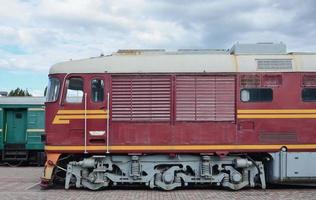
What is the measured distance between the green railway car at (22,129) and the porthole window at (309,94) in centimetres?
1500

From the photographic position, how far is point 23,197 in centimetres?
1325

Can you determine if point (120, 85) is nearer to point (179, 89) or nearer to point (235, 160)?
point (179, 89)

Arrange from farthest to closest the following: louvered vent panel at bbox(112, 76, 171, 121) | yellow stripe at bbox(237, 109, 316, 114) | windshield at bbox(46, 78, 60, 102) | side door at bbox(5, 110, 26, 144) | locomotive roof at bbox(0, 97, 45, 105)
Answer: side door at bbox(5, 110, 26, 144)
locomotive roof at bbox(0, 97, 45, 105)
windshield at bbox(46, 78, 60, 102)
louvered vent panel at bbox(112, 76, 171, 121)
yellow stripe at bbox(237, 109, 316, 114)

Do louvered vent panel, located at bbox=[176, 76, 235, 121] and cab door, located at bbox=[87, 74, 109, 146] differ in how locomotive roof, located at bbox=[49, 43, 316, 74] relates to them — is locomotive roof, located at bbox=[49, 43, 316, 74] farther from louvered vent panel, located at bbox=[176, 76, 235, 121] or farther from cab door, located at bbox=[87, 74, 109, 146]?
cab door, located at bbox=[87, 74, 109, 146]

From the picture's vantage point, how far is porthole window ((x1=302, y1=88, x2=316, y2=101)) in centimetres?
1442

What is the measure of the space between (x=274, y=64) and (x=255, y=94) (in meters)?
0.99

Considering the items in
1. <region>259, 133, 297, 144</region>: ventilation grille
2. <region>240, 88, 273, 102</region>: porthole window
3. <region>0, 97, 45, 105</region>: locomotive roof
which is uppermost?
<region>0, 97, 45, 105</region>: locomotive roof

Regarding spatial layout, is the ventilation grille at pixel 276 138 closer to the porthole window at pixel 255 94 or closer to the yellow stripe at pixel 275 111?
the yellow stripe at pixel 275 111

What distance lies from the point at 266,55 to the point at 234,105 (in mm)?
1693

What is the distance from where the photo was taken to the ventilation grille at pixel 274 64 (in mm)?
14508

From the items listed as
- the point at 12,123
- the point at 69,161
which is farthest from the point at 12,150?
the point at 69,161

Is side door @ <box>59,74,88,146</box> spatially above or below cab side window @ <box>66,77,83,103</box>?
below

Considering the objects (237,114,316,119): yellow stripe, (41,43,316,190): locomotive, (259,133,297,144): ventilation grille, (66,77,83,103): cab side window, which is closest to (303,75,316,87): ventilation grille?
(41,43,316,190): locomotive

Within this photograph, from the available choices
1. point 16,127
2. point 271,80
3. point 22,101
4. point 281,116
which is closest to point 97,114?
point 271,80
